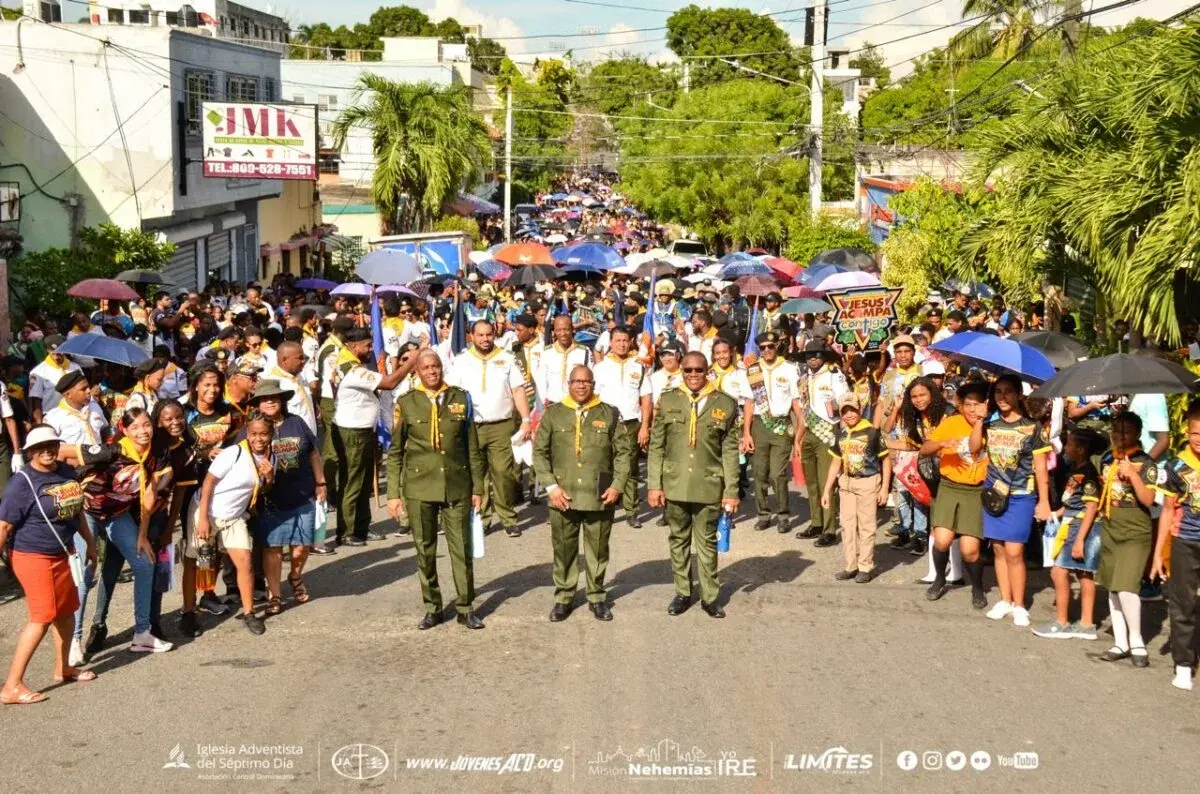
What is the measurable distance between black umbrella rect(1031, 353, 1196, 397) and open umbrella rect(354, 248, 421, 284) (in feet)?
36.4

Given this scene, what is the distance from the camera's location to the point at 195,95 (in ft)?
94.6

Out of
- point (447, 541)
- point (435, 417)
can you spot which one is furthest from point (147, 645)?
point (435, 417)

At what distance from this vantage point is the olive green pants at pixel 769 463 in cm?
1293

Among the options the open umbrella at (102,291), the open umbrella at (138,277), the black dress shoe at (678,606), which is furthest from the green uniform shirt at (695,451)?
the open umbrella at (138,277)

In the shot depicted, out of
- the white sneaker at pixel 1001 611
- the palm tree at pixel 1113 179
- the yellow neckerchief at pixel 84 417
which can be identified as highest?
the palm tree at pixel 1113 179

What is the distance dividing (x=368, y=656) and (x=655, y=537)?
423 centimetres

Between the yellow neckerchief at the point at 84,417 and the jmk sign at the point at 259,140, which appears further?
the jmk sign at the point at 259,140

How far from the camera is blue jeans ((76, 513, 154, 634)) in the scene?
869 cm

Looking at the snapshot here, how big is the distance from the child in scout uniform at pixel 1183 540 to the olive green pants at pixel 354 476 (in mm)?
6447

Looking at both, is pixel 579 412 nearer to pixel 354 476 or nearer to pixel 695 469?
pixel 695 469

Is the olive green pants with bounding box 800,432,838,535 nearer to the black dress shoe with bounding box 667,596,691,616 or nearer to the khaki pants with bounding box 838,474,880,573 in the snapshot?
the khaki pants with bounding box 838,474,880,573

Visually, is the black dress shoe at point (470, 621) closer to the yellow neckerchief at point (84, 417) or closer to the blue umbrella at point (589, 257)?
the yellow neckerchief at point (84, 417)

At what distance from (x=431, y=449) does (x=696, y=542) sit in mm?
1998

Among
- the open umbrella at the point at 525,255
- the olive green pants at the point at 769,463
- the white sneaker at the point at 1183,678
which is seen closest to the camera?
the white sneaker at the point at 1183,678
